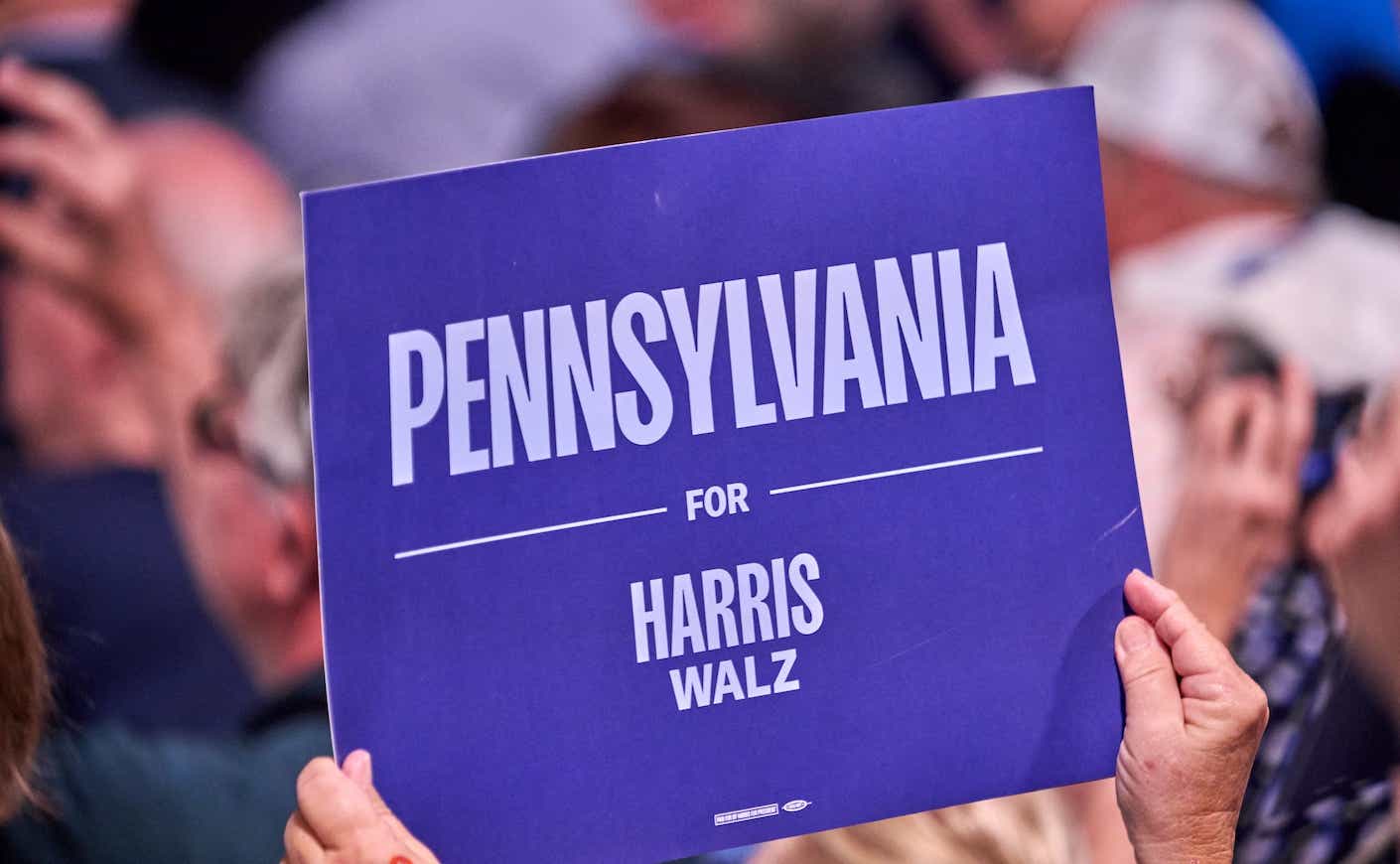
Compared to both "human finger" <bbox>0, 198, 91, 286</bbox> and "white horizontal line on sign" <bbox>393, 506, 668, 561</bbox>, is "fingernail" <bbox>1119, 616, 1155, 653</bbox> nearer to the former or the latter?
"white horizontal line on sign" <bbox>393, 506, 668, 561</bbox>

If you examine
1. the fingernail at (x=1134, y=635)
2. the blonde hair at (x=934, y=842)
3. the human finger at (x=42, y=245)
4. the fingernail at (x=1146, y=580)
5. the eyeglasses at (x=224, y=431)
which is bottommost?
the blonde hair at (x=934, y=842)

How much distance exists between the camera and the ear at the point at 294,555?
5.99ft

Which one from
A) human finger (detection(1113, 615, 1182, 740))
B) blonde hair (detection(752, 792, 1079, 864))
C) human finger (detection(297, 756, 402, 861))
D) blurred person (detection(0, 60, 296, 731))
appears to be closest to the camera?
human finger (detection(297, 756, 402, 861))

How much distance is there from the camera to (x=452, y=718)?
83cm

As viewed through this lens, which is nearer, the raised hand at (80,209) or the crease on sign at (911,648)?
the crease on sign at (911,648)

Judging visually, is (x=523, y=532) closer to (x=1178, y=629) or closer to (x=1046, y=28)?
(x=1178, y=629)

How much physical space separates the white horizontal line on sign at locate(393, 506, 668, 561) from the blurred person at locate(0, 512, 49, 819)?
0.95ft

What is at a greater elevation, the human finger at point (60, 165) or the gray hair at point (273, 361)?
the human finger at point (60, 165)

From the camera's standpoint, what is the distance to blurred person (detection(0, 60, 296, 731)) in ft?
5.74

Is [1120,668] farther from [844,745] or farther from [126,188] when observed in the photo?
[126,188]

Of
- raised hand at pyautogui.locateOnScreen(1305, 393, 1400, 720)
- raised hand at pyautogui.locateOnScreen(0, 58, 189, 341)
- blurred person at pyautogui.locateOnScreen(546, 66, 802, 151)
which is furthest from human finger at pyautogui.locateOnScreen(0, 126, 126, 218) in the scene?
raised hand at pyautogui.locateOnScreen(1305, 393, 1400, 720)

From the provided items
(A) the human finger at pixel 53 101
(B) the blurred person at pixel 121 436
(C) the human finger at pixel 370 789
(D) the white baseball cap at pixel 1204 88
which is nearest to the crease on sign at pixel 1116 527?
(C) the human finger at pixel 370 789

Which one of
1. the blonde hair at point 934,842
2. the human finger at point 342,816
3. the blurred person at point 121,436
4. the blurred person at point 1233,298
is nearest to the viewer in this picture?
the human finger at point 342,816

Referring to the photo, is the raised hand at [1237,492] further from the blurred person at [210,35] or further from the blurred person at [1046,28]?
the blurred person at [210,35]
